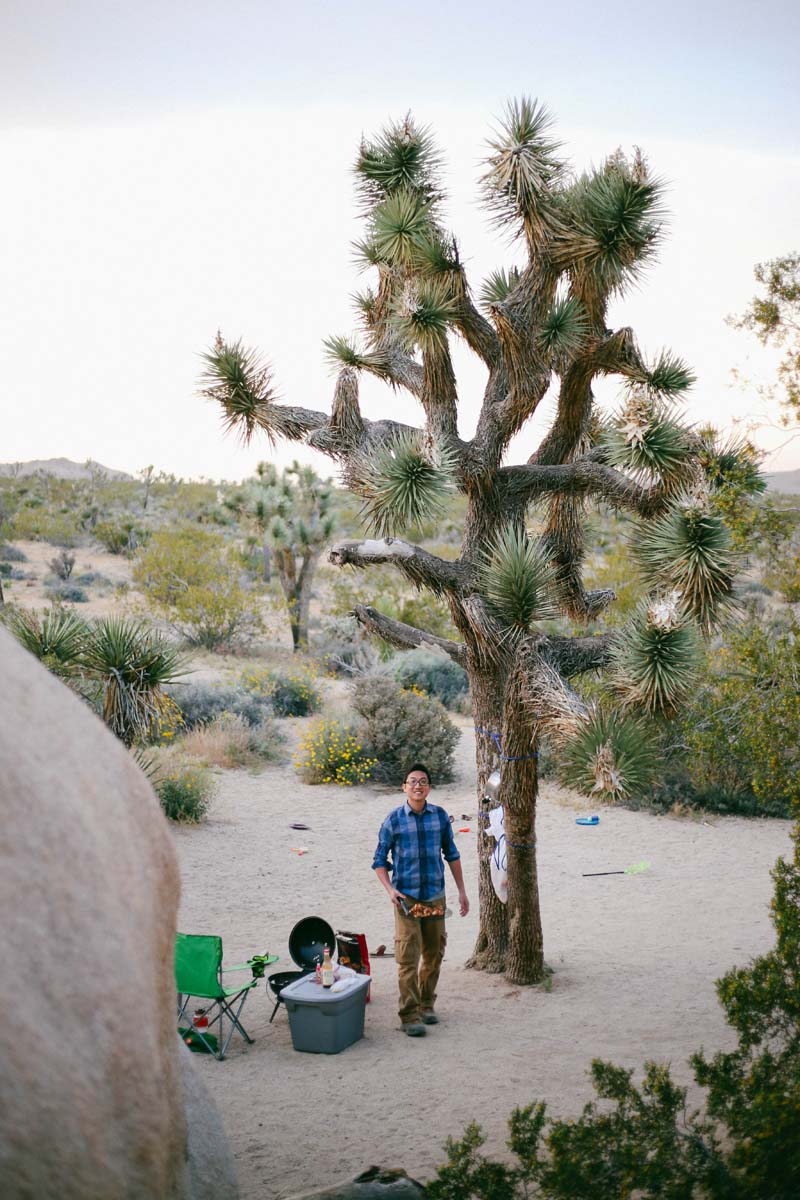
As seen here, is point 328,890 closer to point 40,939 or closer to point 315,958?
point 315,958

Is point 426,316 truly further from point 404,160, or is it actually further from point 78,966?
point 78,966

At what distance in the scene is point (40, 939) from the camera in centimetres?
230

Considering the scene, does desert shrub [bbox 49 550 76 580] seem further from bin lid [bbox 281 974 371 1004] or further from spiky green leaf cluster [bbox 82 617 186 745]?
bin lid [bbox 281 974 371 1004]

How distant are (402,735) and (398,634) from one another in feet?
24.3

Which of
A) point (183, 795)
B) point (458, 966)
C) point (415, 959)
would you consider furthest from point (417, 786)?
point (183, 795)

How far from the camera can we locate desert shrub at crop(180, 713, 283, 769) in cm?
1580

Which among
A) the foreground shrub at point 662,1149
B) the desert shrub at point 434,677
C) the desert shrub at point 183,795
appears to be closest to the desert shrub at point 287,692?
the desert shrub at point 434,677

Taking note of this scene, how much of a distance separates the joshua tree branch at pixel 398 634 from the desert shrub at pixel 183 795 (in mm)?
5323

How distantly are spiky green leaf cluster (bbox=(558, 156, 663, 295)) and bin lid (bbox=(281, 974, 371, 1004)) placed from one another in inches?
205

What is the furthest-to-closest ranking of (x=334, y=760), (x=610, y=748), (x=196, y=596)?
(x=196, y=596)
(x=334, y=760)
(x=610, y=748)

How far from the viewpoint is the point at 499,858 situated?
7.81m

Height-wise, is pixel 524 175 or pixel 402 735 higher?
pixel 524 175

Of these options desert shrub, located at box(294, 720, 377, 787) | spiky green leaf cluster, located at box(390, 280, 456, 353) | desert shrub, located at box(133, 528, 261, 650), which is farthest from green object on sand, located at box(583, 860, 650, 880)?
desert shrub, located at box(133, 528, 261, 650)

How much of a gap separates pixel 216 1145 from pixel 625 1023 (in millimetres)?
4284
